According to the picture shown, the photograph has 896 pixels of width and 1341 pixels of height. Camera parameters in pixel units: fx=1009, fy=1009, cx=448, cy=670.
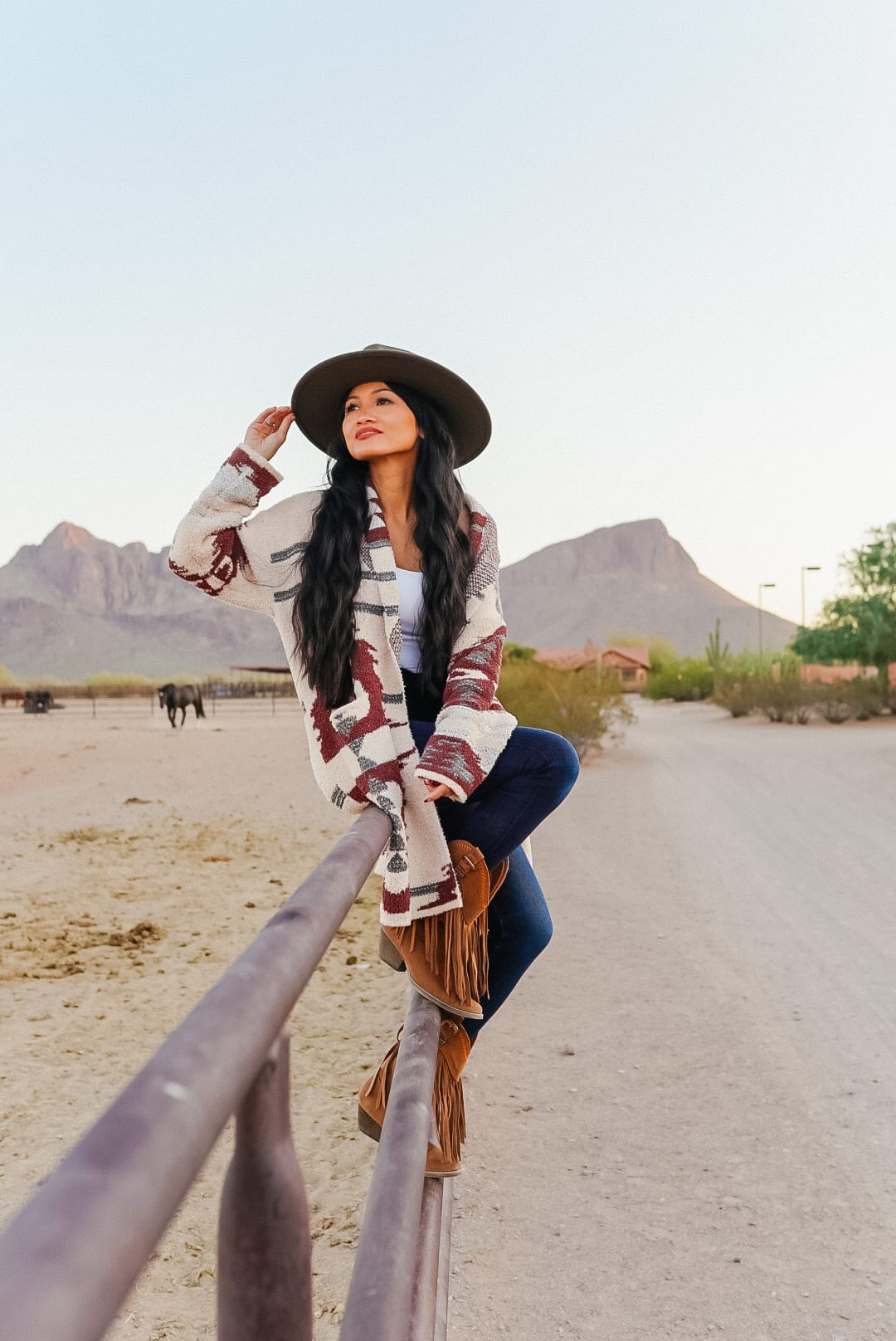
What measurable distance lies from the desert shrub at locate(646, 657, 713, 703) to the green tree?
41.6ft

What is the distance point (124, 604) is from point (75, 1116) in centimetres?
19549

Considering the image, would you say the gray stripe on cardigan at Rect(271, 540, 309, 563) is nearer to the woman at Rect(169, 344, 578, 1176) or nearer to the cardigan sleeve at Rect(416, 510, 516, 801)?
the woman at Rect(169, 344, 578, 1176)

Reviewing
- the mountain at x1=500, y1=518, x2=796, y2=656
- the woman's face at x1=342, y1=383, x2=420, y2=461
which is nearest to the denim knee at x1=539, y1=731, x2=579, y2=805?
the woman's face at x1=342, y1=383, x2=420, y2=461

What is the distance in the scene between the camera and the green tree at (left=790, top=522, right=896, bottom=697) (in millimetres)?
28125

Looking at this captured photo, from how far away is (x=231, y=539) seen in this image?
7.18 ft

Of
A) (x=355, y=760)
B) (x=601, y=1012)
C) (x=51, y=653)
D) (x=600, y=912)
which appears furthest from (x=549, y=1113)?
(x=51, y=653)

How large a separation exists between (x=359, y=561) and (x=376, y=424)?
45 centimetres

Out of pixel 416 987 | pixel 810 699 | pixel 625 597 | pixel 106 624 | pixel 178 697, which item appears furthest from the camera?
pixel 625 597

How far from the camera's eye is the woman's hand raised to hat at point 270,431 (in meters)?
2.32

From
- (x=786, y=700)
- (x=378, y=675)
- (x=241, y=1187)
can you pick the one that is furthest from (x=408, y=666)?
(x=786, y=700)

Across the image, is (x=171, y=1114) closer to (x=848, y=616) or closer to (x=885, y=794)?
(x=885, y=794)

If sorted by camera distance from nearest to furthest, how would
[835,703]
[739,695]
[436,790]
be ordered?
[436,790]
[835,703]
[739,695]

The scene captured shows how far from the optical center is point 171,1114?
1.42 ft

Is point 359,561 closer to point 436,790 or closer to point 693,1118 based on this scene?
point 436,790
